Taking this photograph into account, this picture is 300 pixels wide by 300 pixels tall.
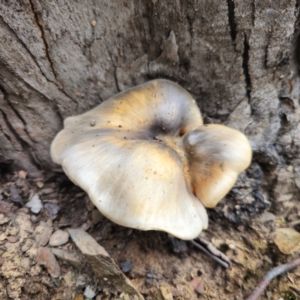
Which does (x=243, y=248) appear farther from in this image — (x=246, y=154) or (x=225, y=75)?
(x=225, y=75)

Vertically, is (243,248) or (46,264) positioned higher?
(46,264)

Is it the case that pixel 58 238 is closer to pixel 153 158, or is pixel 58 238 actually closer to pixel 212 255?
pixel 153 158

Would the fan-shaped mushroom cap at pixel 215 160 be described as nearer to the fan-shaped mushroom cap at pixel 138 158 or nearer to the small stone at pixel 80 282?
the fan-shaped mushroom cap at pixel 138 158

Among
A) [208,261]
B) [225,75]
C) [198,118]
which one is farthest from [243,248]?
[225,75]

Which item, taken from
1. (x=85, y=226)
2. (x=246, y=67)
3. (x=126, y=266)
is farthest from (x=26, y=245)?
(x=246, y=67)

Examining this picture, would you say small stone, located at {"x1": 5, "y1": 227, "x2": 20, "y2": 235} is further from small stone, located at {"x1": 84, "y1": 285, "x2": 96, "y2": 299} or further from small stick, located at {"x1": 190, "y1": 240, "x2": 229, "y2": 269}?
small stick, located at {"x1": 190, "y1": 240, "x2": 229, "y2": 269}

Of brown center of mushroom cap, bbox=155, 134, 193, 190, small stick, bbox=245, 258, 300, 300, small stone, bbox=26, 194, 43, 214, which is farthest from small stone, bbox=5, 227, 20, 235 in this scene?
small stick, bbox=245, 258, 300, 300
